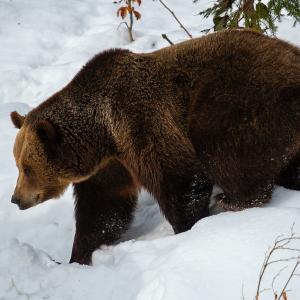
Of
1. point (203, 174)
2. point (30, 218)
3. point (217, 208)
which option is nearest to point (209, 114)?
point (203, 174)

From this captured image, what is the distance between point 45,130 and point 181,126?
1.02 metres

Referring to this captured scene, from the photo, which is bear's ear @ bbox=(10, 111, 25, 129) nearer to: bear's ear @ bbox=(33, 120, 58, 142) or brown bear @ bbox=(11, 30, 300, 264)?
brown bear @ bbox=(11, 30, 300, 264)

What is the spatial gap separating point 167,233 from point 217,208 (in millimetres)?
457

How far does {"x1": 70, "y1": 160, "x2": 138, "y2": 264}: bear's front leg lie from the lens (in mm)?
4406

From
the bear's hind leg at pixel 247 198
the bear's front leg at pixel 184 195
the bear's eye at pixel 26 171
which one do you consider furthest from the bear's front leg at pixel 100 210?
the bear's hind leg at pixel 247 198

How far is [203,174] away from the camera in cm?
392

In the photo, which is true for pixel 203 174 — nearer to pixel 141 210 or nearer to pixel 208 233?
pixel 208 233

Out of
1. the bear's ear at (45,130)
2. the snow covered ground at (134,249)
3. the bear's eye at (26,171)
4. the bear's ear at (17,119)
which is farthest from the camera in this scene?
the bear's ear at (17,119)

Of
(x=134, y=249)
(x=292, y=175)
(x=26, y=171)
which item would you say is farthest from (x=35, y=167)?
(x=292, y=175)

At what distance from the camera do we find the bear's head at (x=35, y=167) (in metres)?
3.99

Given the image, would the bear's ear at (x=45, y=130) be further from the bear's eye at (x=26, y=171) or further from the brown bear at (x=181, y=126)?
the bear's eye at (x=26, y=171)

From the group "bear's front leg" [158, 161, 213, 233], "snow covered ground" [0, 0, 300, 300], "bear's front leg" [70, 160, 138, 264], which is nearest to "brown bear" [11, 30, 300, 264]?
"bear's front leg" [158, 161, 213, 233]

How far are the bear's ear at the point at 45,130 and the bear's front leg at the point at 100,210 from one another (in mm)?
562

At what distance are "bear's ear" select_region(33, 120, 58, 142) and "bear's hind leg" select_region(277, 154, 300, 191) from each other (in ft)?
5.83
